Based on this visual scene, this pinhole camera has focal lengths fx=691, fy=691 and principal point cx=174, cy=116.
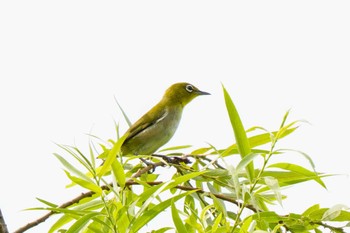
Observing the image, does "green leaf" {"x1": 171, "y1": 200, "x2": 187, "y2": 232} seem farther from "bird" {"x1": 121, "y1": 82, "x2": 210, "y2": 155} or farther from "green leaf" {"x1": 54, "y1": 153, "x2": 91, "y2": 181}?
"bird" {"x1": 121, "y1": 82, "x2": 210, "y2": 155}

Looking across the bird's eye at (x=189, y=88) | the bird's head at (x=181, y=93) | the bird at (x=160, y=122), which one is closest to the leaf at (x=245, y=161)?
the bird at (x=160, y=122)

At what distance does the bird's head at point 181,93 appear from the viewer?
648 centimetres

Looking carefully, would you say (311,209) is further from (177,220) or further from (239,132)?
(177,220)

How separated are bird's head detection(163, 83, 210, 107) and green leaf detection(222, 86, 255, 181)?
4.05m

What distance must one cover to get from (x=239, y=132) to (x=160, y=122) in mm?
3584

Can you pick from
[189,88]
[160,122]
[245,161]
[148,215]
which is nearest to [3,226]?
[148,215]

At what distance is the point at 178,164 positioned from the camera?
2760 millimetres

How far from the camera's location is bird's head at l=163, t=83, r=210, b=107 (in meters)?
6.48

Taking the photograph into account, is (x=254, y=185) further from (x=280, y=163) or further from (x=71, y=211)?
(x=71, y=211)

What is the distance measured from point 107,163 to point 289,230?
0.66 metres

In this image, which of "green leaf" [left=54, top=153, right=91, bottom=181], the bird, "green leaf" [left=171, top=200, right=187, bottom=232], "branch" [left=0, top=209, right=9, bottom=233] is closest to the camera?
"branch" [left=0, top=209, right=9, bottom=233]

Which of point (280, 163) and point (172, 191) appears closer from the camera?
point (280, 163)

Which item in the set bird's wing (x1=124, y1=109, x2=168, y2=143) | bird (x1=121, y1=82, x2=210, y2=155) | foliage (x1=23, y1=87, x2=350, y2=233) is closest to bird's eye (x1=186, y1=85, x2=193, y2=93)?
bird (x1=121, y1=82, x2=210, y2=155)

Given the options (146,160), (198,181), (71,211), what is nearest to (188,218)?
(71,211)
